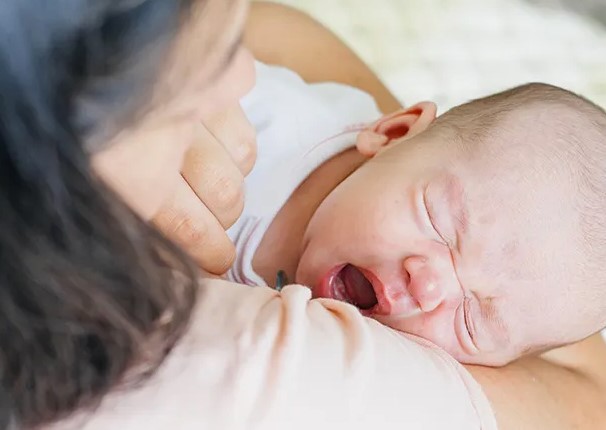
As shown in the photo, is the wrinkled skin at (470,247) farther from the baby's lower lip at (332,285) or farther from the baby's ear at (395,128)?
the baby's ear at (395,128)

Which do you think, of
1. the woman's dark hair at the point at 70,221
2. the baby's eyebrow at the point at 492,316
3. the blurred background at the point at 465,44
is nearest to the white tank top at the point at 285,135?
the baby's eyebrow at the point at 492,316

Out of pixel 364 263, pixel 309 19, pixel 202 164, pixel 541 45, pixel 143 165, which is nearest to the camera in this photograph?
pixel 143 165

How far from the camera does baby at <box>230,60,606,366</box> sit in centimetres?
86

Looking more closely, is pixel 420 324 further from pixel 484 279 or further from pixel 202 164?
pixel 202 164

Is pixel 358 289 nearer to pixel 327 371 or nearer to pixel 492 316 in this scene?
pixel 492 316

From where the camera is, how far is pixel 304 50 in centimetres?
123

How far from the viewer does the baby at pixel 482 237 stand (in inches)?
33.7

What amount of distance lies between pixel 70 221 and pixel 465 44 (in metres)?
1.21

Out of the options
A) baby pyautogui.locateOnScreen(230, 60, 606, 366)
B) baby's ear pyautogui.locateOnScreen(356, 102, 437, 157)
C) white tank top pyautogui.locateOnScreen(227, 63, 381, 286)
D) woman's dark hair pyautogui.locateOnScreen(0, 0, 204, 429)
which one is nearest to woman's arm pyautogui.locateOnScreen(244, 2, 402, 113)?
white tank top pyautogui.locateOnScreen(227, 63, 381, 286)

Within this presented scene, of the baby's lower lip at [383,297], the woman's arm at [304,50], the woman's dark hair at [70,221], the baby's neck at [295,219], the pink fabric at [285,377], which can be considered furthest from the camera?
the woman's arm at [304,50]

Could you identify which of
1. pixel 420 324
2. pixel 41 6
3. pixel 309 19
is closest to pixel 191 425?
pixel 41 6

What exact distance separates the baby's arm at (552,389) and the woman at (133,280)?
14 centimetres

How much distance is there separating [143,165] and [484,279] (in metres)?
0.48

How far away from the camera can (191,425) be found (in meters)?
0.52
